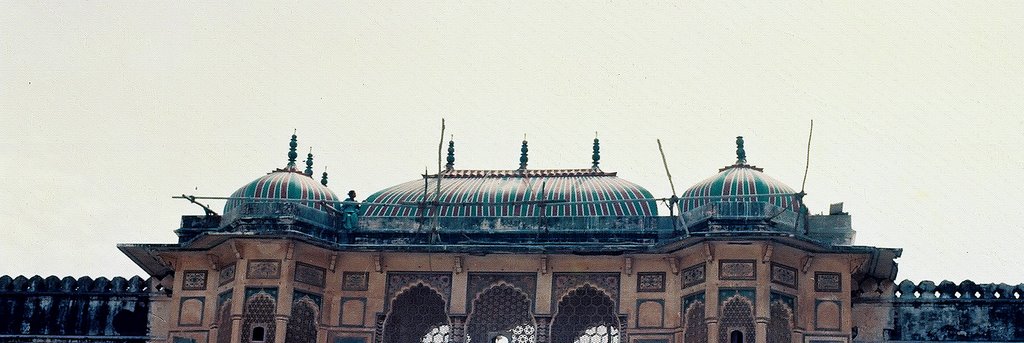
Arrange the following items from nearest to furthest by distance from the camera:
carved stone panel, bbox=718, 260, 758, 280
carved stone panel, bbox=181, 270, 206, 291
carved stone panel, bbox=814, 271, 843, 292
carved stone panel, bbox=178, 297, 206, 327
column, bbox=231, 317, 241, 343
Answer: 1. carved stone panel, bbox=718, 260, 758, 280
2. carved stone panel, bbox=814, 271, 843, 292
3. column, bbox=231, 317, 241, 343
4. carved stone panel, bbox=178, 297, 206, 327
5. carved stone panel, bbox=181, 270, 206, 291

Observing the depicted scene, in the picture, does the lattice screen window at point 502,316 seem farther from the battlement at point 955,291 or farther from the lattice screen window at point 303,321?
the battlement at point 955,291

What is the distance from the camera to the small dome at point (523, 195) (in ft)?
86.3

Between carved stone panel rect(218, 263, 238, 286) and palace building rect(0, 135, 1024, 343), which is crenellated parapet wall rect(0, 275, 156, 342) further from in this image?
carved stone panel rect(218, 263, 238, 286)

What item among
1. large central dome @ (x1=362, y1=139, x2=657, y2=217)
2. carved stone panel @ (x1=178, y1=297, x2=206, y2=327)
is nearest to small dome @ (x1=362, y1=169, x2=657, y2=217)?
large central dome @ (x1=362, y1=139, x2=657, y2=217)

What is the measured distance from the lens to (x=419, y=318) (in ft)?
85.5

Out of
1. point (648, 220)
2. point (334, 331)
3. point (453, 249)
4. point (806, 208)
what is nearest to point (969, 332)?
point (806, 208)

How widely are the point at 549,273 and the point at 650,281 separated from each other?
1512mm

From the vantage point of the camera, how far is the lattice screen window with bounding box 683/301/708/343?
965 inches

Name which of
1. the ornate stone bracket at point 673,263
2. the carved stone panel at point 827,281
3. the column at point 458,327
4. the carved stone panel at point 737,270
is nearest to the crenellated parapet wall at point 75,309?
the column at point 458,327

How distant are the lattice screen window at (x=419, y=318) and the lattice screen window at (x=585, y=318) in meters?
1.77

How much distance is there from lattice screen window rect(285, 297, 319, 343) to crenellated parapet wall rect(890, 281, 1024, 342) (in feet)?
28.6

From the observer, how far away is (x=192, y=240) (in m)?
25.5

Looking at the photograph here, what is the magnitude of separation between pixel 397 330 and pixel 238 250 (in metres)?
2.70

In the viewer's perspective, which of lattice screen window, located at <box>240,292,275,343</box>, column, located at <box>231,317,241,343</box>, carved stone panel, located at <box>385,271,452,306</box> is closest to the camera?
column, located at <box>231,317,241,343</box>
